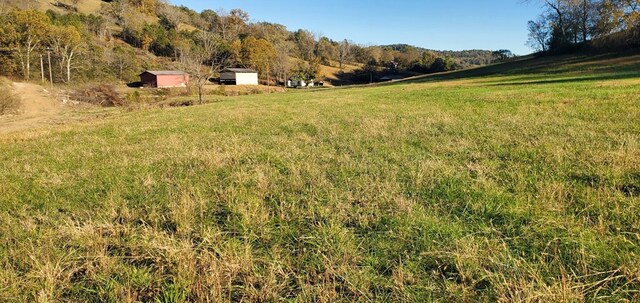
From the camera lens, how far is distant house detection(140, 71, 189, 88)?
7912cm

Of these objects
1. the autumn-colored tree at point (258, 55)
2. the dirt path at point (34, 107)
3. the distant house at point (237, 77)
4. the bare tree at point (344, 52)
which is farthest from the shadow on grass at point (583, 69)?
the bare tree at point (344, 52)

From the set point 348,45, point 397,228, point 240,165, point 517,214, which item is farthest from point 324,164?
point 348,45

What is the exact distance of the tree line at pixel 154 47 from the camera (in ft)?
207

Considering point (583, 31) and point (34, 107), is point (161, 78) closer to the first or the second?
point (34, 107)

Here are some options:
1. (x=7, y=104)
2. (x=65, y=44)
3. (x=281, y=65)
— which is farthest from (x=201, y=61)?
(x=281, y=65)

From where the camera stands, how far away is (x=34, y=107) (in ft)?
132

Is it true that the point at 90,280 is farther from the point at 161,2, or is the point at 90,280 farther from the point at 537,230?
the point at 161,2

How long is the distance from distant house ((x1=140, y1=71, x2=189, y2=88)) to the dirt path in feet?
82.3

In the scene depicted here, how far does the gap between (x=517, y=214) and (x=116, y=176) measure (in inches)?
285

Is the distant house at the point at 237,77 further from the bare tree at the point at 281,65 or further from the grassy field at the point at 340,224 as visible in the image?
the grassy field at the point at 340,224

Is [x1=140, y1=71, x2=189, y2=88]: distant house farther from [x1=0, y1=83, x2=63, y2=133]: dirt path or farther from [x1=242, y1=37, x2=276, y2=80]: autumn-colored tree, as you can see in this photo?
[x1=242, y1=37, x2=276, y2=80]: autumn-colored tree

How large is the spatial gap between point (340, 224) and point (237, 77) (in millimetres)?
97848

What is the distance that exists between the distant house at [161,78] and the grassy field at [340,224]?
77.9m

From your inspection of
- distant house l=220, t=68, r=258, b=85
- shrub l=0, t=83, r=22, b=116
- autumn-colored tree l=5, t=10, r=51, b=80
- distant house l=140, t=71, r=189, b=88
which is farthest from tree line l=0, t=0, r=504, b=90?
shrub l=0, t=83, r=22, b=116
